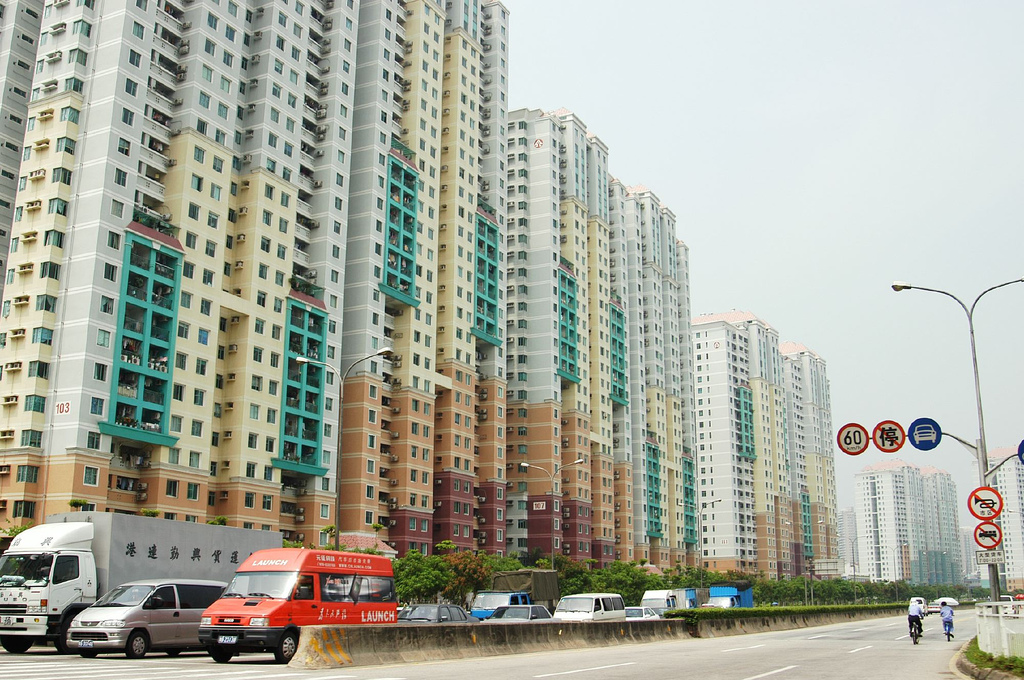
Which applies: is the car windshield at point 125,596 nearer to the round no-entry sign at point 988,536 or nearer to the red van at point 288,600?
the red van at point 288,600

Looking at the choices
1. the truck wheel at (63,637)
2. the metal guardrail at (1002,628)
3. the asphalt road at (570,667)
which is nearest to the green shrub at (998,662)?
the metal guardrail at (1002,628)

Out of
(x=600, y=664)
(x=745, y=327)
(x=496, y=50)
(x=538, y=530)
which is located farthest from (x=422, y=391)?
(x=745, y=327)

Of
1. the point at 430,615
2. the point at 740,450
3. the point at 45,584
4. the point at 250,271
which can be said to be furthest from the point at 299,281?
the point at 740,450

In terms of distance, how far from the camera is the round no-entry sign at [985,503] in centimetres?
2262

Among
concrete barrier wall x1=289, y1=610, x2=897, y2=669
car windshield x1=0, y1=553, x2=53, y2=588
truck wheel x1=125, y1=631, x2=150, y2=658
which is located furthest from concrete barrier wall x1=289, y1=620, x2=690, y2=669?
car windshield x1=0, y1=553, x2=53, y2=588

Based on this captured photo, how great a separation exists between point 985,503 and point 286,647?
17.6 m

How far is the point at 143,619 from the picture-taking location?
84.2 ft

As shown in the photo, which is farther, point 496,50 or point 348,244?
point 496,50

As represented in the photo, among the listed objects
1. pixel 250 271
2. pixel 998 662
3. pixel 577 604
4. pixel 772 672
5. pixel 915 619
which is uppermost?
pixel 250 271

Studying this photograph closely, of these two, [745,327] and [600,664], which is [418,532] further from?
[745,327]

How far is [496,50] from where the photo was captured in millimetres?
114938

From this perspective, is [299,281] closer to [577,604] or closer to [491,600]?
[491,600]

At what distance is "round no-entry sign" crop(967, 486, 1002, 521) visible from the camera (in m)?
22.6

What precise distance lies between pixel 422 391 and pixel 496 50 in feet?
157
